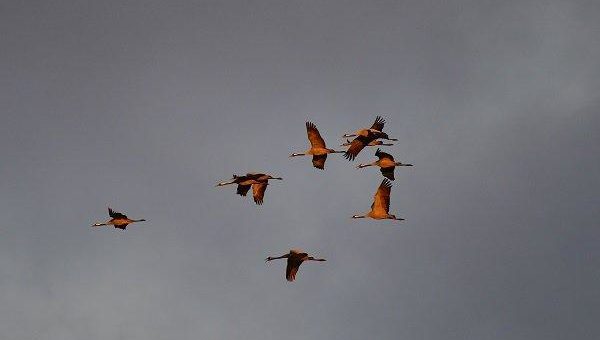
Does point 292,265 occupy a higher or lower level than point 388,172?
lower

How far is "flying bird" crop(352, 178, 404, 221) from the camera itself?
3760 inches

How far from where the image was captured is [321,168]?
9606cm

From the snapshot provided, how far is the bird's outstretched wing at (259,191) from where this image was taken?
9794 cm

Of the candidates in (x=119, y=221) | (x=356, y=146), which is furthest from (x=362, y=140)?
(x=119, y=221)

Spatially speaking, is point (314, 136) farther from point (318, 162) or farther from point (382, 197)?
point (382, 197)

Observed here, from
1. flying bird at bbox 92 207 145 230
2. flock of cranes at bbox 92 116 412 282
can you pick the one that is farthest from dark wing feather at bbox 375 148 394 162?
flying bird at bbox 92 207 145 230

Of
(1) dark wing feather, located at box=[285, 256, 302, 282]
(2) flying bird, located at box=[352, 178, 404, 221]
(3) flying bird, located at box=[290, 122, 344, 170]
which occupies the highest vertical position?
(3) flying bird, located at box=[290, 122, 344, 170]

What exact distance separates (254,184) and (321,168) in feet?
20.8

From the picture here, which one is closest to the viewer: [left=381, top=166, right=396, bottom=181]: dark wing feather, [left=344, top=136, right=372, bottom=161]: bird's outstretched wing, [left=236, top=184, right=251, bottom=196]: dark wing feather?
[left=344, top=136, right=372, bottom=161]: bird's outstretched wing

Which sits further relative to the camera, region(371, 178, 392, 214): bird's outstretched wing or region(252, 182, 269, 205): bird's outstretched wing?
region(252, 182, 269, 205): bird's outstretched wing

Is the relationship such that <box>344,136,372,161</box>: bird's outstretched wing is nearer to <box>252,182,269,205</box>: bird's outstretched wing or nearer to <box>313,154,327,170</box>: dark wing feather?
<box>313,154,327,170</box>: dark wing feather

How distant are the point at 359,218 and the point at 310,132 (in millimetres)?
9115

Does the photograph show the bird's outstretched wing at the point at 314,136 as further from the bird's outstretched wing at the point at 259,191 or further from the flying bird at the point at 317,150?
the bird's outstretched wing at the point at 259,191

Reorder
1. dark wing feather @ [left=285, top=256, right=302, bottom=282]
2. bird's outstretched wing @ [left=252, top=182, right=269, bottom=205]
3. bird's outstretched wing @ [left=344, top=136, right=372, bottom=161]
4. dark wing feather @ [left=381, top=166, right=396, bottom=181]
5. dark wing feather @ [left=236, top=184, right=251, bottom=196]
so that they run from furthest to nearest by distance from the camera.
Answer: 1. dark wing feather @ [left=236, top=184, right=251, bottom=196]
2. bird's outstretched wing @ [left=252, top=182, right=269, bottom=205]
3. dark wing feather @ [left=381, top=166, right=396, bottom=181]
4. dark wing feather @ [left=285, top=256, right=302, bottom=282]
5. bird's outstretched wing @ [left=344, top=136, right=372, bottom=161]
